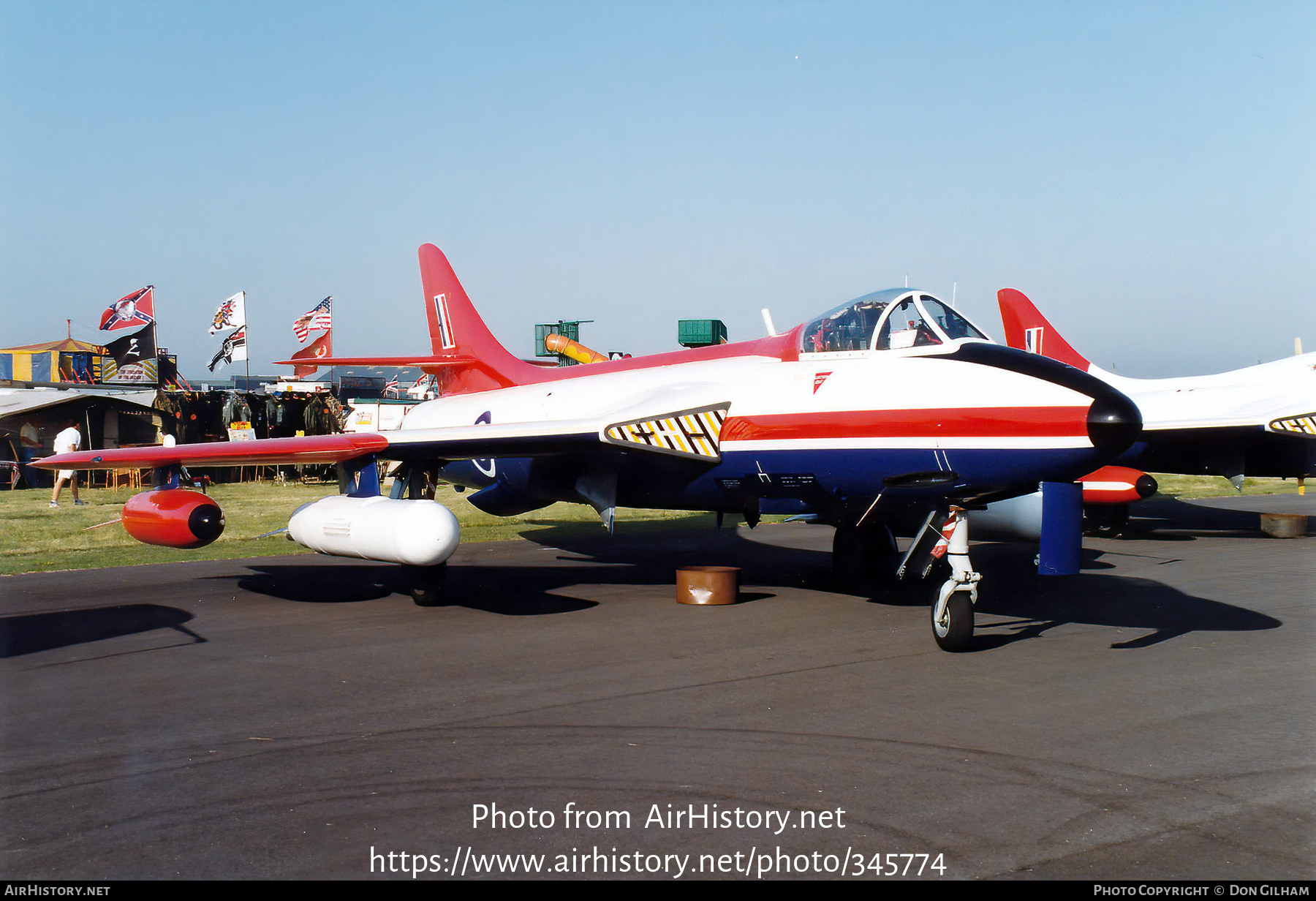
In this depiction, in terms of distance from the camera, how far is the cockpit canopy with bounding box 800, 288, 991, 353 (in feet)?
31.3

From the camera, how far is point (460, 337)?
17.7m

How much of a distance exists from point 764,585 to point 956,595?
465 centimetres

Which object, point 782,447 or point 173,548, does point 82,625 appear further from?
point 782,447

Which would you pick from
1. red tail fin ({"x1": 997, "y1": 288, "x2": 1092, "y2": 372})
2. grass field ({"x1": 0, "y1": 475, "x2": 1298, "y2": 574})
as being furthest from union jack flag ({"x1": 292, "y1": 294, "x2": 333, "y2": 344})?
red tail fin ({"x1": 997, "y1": 288, "x2": 1092, "y2": 372})

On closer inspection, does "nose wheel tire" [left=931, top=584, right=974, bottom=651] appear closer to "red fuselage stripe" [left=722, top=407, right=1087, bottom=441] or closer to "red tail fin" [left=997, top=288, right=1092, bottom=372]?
"red fuselage stripe" [left=722, top=407, right=1087, bottom=441]

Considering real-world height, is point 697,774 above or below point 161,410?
below

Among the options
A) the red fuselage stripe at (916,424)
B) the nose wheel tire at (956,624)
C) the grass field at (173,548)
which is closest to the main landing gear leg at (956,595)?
the nose wheel tire at (956,624)

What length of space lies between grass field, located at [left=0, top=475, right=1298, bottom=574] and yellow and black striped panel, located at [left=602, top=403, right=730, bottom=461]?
7.29 metres

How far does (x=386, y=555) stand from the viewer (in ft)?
35.2

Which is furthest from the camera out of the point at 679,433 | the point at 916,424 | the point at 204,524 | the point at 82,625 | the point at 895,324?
the point at 204,524

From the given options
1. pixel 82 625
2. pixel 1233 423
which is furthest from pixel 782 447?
pixel 1233 423

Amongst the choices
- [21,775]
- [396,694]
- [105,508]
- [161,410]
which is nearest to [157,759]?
[21,775]

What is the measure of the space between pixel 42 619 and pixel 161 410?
27242mm
